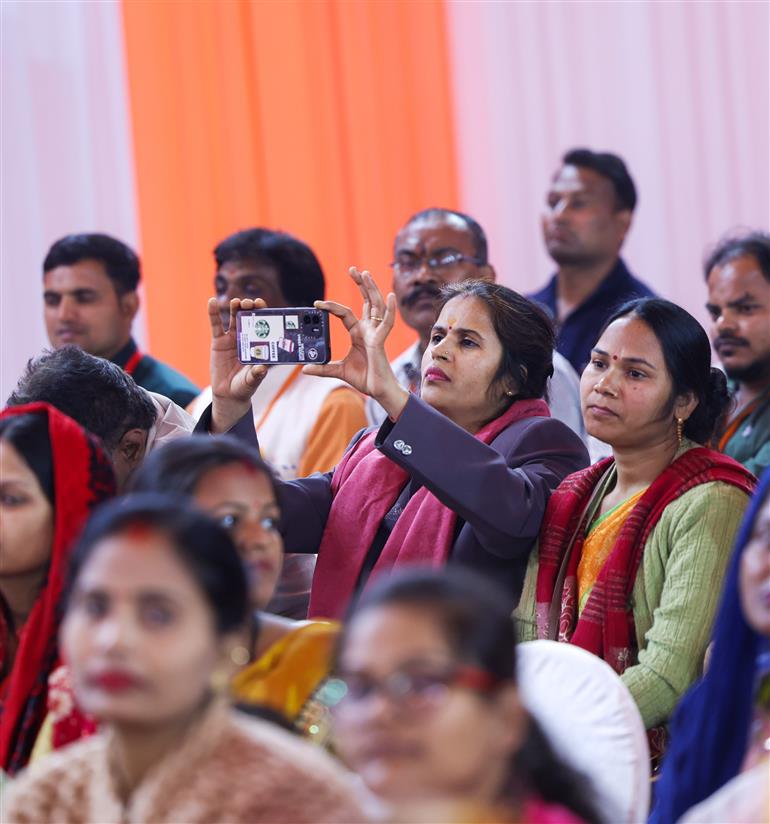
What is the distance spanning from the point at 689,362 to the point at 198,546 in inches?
61.2

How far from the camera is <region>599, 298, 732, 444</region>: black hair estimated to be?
9.60 feet

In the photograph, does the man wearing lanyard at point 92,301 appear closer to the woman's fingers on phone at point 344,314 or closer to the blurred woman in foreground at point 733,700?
the woman's fingers on phone at point 344,314

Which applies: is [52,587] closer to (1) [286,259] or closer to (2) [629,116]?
(1) [286,259]

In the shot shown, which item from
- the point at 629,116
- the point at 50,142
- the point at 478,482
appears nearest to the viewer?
the point at 478,482

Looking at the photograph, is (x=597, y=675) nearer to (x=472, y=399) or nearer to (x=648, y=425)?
(x=648, y=425)

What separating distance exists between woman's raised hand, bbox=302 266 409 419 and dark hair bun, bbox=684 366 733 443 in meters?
0.59

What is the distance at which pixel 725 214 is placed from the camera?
18.4 ft

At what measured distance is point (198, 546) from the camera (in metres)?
1.63

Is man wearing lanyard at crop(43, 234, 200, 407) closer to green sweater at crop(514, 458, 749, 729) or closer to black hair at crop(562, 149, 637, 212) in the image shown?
black hair at crop(562, 149, 637, 212)

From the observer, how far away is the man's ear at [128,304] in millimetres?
4504

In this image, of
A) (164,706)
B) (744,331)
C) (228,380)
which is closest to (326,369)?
(228,380)

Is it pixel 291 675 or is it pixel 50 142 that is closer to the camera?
pixel 291 675

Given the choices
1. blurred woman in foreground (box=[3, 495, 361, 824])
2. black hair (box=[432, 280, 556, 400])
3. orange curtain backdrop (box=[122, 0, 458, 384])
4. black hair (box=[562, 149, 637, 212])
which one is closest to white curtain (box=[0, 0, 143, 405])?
orange curtain backdrop (box=[122, 0, 458, 384])

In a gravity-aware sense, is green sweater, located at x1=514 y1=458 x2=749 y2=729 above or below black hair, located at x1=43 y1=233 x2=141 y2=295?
below
